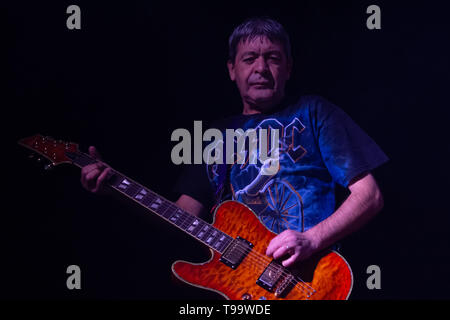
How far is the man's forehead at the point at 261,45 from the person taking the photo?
6.61ft

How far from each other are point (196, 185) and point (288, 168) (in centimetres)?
49

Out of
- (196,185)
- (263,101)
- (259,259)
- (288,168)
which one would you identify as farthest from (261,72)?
(259,259)

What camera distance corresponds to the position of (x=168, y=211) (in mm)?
1753

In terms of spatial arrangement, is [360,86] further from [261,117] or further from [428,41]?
[261,117]

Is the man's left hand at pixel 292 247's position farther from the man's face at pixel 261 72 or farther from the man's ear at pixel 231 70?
the man's ear at pixel 231 70

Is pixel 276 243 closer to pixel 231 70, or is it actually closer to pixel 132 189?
pixel 132 189

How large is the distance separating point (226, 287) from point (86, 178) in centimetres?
77

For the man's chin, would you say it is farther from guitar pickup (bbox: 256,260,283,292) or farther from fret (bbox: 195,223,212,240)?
guitar pickup (bbox: 256,260,283,292)

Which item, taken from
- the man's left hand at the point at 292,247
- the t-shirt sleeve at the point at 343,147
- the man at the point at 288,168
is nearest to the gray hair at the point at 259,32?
the man at the point at 288,168

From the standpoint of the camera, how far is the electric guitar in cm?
158

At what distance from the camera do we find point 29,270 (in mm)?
1960

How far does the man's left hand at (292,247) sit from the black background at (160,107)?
21.9 inches

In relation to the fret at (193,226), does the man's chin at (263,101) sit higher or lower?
higher

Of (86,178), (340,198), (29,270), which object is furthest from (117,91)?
(340,198)
